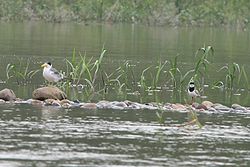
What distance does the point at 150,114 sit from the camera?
26.3 metres

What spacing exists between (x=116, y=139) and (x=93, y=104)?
618cm

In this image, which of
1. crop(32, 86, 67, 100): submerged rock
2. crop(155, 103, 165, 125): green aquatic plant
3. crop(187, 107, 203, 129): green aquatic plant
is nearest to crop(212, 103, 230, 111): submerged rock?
crop(155, 103, 165, 125): green aquatic plant

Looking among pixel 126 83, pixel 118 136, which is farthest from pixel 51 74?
pixel 118 136

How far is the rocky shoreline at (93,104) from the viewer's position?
27516 mm

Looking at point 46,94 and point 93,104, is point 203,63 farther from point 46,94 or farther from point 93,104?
point 46,94

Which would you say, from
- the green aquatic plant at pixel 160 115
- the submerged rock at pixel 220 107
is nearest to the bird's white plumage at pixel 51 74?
the green aquatic plant at pixel 160 115

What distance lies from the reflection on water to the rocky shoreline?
0.91 meters

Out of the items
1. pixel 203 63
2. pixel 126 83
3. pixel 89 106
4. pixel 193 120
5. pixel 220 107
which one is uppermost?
pixel 203 63

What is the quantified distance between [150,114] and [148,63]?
1989 centimetres

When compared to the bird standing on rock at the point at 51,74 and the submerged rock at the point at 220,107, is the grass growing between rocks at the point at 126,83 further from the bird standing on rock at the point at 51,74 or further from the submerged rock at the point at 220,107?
the submerged rock at the point at 220,107

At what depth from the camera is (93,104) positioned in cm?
2756

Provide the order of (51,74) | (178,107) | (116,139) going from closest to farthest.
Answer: (116,139)
(178,107)
(51,74)

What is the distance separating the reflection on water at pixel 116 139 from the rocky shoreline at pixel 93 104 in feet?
2.98

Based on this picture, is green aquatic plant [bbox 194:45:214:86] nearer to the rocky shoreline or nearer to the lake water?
the lake water
